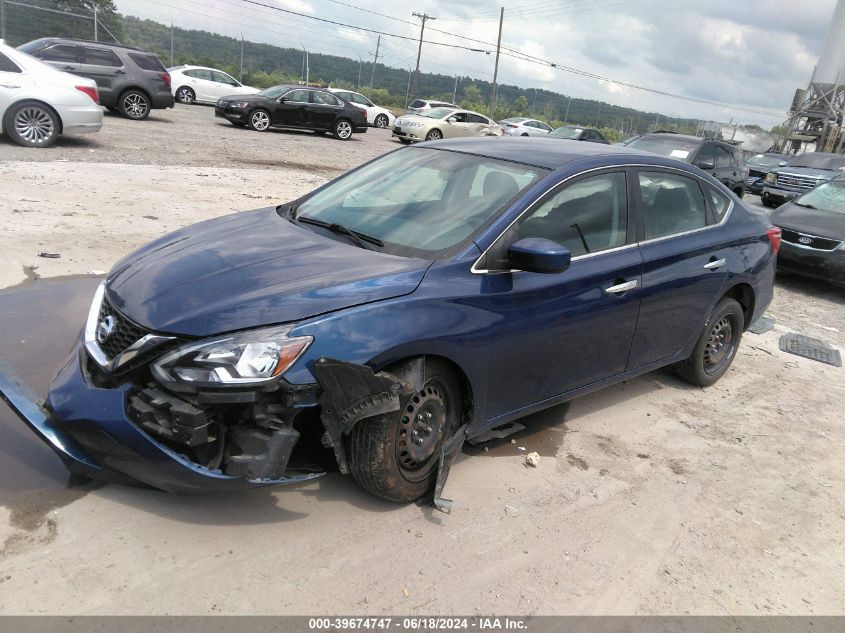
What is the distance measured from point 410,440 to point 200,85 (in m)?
26.4

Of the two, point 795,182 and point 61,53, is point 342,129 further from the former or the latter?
point 795,182

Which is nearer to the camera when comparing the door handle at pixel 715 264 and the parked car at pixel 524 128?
the door handle at pixel 715 264

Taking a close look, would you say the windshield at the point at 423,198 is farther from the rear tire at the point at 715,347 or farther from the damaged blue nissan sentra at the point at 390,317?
the rear tire at the point at 715,347

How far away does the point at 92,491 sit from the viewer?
10.3 ft

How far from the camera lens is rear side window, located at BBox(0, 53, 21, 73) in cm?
1095

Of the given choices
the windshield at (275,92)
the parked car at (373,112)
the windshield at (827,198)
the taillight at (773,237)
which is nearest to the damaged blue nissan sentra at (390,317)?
the taillight at (773,237)

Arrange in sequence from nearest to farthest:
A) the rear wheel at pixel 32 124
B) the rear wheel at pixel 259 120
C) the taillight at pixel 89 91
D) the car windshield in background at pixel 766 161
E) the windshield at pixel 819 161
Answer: the rear wheel at pixel 32 124 < the taillight at pixel 89 91 < the windshield at pixel 819 161 < the rear wheel at pixel 259 120 < the car windshield in background at pixel 766 161

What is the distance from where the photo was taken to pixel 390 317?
3.05 m

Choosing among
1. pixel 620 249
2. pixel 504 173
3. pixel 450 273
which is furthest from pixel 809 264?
pixel 450 273

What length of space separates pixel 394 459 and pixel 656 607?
1.31 meters

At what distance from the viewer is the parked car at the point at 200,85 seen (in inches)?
1029

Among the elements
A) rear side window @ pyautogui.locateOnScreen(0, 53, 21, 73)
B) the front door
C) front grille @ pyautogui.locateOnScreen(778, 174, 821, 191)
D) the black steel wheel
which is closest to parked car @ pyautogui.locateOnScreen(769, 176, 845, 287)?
the front door

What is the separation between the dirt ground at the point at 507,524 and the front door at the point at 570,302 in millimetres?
529

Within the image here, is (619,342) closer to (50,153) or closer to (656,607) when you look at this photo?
(656,607)
